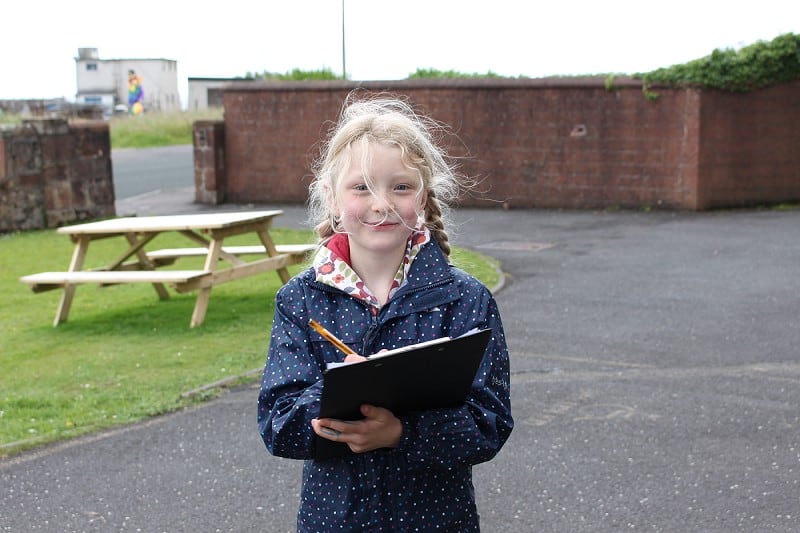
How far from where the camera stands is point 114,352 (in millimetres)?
8133

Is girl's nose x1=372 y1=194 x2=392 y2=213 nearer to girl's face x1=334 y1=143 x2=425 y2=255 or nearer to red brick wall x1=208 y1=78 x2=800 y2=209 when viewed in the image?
girl's face x1=334 y1=143 x2=425 y2=255

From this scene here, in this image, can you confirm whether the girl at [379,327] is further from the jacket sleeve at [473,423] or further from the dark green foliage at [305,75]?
the dark green foliage at [305,75]

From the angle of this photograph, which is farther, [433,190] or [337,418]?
[433,190]

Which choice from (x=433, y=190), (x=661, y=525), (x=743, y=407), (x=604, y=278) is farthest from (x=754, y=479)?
(x=604, y=278)

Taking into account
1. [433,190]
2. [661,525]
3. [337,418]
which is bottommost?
[661,525]

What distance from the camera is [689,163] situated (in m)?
17.3

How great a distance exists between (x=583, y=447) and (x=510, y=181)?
13.7 metres

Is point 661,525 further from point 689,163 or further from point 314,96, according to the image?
point 314,96

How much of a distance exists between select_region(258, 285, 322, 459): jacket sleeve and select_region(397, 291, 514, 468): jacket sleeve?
0.22m

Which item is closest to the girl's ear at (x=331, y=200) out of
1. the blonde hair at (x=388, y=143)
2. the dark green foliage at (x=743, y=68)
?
the blonde hair at (x=388, y=143)

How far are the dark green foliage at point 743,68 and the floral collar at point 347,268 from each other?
15320 mm

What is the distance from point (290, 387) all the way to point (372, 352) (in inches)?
8.0

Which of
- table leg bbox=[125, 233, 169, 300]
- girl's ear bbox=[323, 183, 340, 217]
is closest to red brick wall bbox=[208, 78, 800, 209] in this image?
table leg bbox=[125, 233, 169, 300]

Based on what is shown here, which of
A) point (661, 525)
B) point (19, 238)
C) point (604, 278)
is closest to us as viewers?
point (661, 525)
